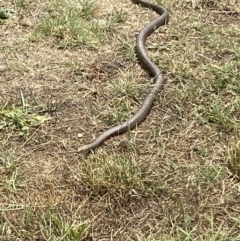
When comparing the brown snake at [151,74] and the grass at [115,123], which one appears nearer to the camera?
the grass at [115,123]

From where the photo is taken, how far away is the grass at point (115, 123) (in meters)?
2.93

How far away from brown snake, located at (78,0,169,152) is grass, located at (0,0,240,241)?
6 cm

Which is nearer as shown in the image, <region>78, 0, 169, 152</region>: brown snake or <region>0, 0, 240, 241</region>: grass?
<region>0, 0, 240, 241</region>: grass

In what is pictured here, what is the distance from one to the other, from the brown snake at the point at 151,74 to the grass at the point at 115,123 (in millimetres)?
56

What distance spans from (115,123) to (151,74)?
28.1 inches

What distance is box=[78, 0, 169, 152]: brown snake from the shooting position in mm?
3480

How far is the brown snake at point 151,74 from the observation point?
3.48 meters

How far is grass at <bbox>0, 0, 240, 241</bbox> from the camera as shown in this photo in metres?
2.93

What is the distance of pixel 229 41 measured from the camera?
15.0 feet

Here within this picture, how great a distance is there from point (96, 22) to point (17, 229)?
8.28 feet

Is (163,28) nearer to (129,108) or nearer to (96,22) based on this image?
(96,22)

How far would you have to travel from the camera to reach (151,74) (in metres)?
4.19

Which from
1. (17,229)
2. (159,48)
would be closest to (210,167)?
(17,229)

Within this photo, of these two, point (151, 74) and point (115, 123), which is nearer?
point (115, 123)
